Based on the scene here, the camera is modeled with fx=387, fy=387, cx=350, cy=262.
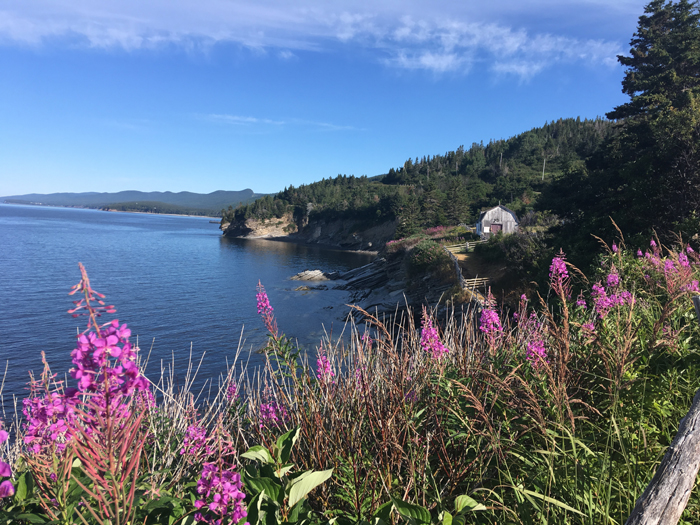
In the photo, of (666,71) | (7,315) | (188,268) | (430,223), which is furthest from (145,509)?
(430,223)

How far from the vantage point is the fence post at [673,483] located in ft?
4.86

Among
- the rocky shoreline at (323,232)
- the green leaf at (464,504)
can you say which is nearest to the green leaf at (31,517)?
the green leaf at (464,504)

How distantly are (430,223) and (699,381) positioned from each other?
209 ft

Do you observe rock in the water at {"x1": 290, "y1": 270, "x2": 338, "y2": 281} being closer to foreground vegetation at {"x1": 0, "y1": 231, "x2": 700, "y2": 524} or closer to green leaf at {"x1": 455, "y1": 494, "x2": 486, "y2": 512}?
foreground vegetation at {"x1": 0, "y1": 231, "x2": 700, "y2": 524}

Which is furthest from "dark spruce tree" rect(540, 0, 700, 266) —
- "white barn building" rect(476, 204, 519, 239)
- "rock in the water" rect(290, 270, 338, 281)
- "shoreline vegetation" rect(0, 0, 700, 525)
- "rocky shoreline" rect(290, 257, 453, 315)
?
"rock in the water" rect(290, 270, 338, 281)

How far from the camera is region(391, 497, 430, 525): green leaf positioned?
1.85 m

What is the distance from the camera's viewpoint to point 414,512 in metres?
1.87

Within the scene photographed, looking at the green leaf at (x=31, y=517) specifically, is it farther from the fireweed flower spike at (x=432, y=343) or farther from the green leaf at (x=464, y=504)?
the fireweed flower spike at (x=432, y=343)

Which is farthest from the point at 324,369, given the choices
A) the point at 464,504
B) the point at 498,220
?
the point at 498,220

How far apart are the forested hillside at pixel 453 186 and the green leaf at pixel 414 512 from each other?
52.6 meters

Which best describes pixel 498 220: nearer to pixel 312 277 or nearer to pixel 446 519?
pixel 312 277

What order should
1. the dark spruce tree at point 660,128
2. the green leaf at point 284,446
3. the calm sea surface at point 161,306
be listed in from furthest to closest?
the calm sea surface at point 161,306, the dark spruce tree at point 660,128, the green leaf at point 284,446

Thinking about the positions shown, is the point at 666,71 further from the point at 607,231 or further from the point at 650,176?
the point at 607,231

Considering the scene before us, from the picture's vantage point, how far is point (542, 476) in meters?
2.37
